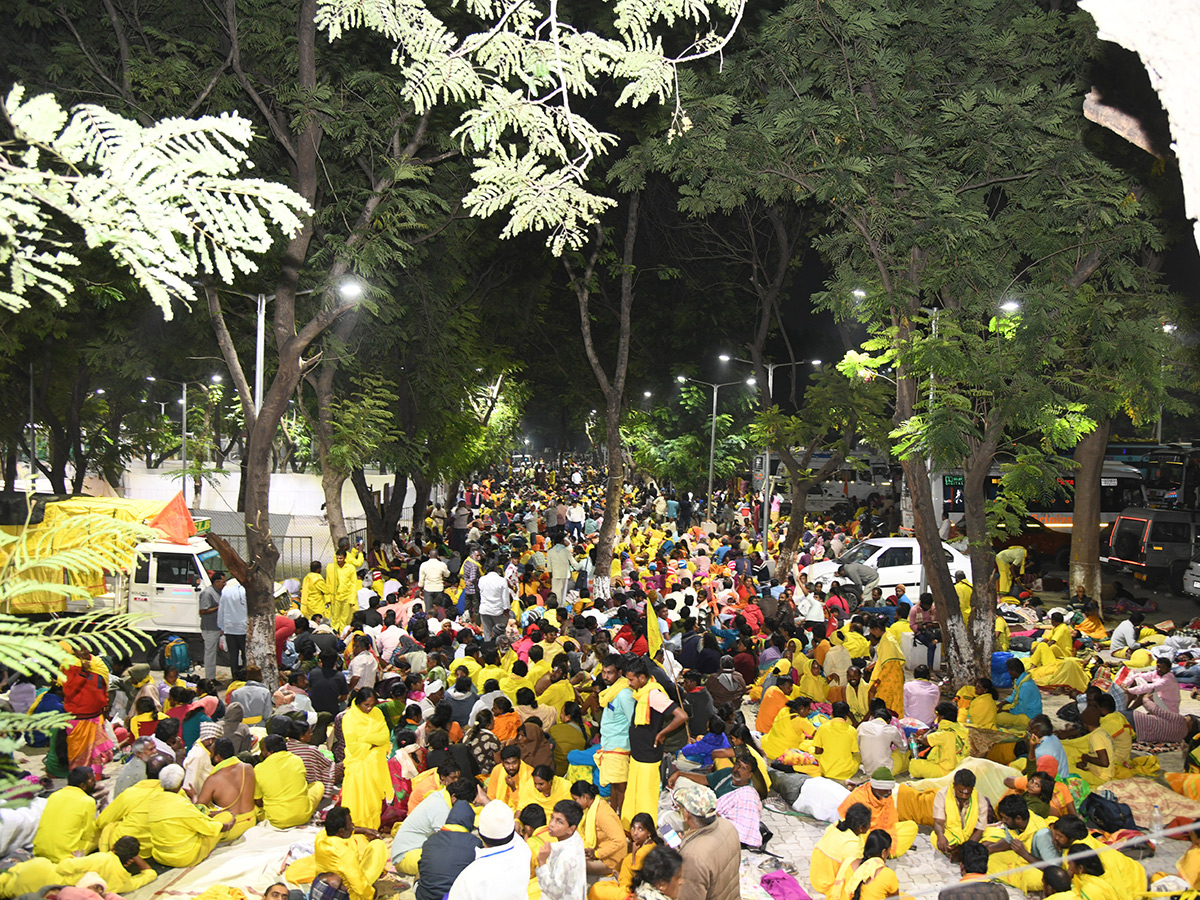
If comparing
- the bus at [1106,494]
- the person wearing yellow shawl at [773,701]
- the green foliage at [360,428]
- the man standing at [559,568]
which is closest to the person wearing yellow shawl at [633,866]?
the person wearing yellow shawl at [773,701]

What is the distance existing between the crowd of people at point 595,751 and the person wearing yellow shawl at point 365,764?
21mm

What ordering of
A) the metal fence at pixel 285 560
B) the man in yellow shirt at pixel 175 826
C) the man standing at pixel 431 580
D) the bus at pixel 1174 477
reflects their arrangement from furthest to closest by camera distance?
the bus at pixel 1174 477
the metal fence at pixel 285 560
the man standing at pixel 431 580
the man in yellow shirt at pixel 175 826

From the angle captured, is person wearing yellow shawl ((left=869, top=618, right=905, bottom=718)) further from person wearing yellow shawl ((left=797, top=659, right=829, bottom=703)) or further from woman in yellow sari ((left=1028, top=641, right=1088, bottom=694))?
woman in yellow sari ((left=1028, top=641, right=1088, bottom=694))

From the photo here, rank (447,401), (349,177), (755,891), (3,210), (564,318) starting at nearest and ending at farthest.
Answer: (3,210)
(755,891)
(349,177)
(447,401)
(564,318)

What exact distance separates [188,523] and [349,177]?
5.90 metres

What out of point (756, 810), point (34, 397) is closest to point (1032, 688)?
point (756, 810)

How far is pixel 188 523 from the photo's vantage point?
48.5 feet

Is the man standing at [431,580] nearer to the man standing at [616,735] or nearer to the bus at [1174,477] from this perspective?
the man standing at [616,735]

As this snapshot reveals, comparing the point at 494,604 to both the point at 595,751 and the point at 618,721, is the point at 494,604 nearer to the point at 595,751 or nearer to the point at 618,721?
the point at 595,751

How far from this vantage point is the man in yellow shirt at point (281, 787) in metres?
8.21

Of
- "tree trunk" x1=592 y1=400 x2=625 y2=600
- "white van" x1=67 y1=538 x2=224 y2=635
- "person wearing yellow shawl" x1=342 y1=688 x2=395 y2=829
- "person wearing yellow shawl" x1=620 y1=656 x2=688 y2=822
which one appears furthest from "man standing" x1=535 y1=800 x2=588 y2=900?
"tree trunk" x1=592 y1=400 x2=625 y2=600

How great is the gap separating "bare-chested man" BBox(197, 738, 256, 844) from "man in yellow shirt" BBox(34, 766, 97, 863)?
3.18 ft

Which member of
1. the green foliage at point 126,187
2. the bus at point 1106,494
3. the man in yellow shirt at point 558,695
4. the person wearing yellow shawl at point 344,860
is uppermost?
the green foliage at point 126,187

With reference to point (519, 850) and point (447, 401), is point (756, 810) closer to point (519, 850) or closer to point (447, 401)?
point (519, 850)
